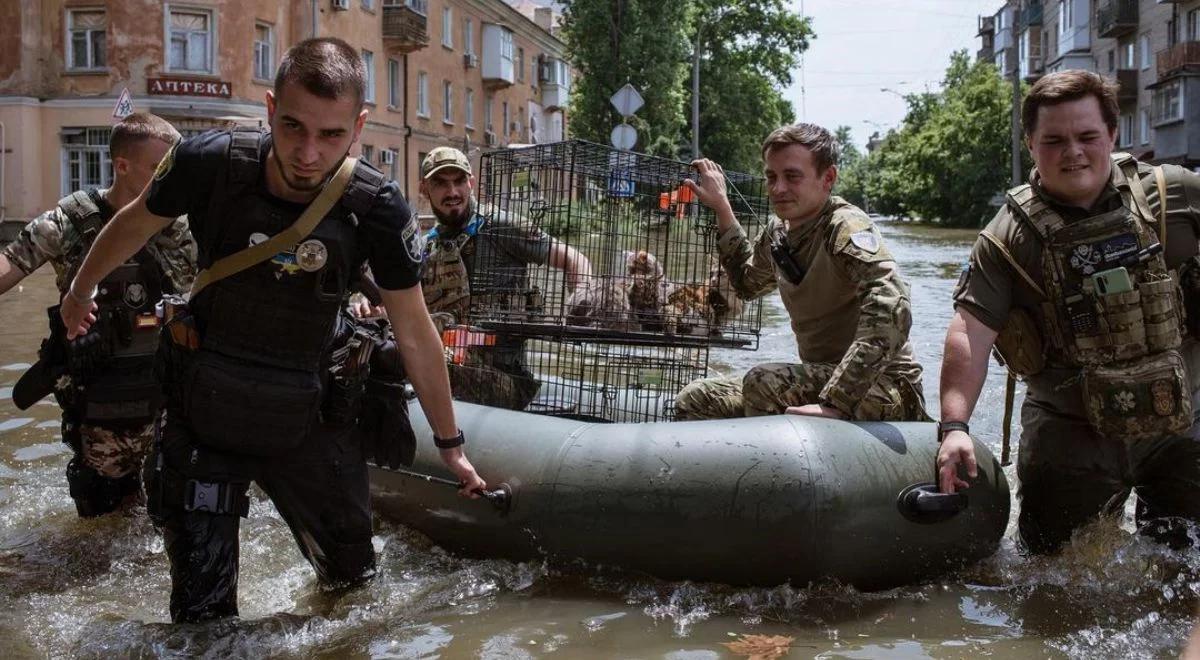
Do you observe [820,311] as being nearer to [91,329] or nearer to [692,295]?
[692,295]

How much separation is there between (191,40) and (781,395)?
2847cm

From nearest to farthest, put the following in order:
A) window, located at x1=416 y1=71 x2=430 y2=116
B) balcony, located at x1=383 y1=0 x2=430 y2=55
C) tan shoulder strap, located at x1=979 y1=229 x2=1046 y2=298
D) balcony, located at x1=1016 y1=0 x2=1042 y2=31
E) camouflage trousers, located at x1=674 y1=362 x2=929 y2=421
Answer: tan shoulder strap, located at x1=979 y1=229 x2=1046 y2=298 < camouflage trousers, located at x1=674 y1=362 x2=929 y2=421 < balcony, located at x1=383 y1=0 x2=430 y2=55 < window, located at x1=416 y1=71 x2=430 y2=116 < balcony, located at x1=1016 y1=0 x2=1042 y2=31

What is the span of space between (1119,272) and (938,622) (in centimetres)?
133

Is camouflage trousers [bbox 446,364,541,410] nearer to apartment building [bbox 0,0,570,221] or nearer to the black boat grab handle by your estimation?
the black boat grab handle

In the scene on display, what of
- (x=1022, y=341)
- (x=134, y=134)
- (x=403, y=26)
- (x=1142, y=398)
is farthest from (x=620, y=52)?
(x=1142, y=398)

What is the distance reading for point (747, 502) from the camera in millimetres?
4164

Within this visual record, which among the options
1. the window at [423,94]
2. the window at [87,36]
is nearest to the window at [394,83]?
the window at [423,94]

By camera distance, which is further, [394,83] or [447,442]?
[394,83]

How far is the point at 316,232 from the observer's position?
3514 mm

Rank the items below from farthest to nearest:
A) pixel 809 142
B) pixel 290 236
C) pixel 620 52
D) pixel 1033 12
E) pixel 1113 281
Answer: pixel 1033 12 → pixel 620 52 → pixel 809 142 → pixel 1113 281 → pixel 290 236

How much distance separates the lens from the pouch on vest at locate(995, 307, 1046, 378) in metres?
4.25

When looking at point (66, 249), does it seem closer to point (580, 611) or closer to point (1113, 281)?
point (580, 611)

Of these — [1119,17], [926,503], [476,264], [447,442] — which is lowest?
[926,503]

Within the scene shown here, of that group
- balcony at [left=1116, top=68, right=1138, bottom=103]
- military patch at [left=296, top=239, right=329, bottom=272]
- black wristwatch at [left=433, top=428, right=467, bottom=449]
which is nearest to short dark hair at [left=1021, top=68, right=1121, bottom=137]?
black wristwatch at [left=433, top=428, right=467, bottom=449]
